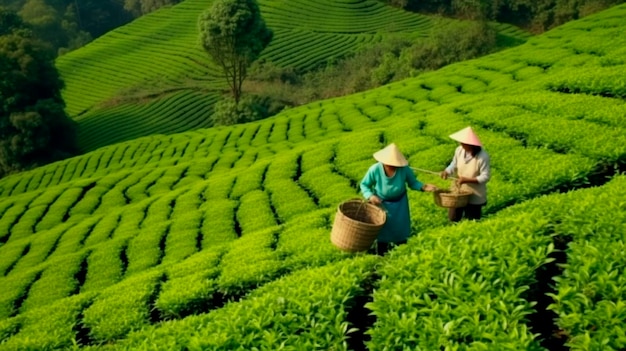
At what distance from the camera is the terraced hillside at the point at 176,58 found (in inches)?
2527

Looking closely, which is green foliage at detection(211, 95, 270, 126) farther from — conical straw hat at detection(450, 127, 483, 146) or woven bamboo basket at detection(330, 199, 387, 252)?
conical straw hat at detection(450, 127, 483, 146)

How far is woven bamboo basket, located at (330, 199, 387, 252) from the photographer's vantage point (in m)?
8.59

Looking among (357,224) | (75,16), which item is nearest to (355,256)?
(357,224)

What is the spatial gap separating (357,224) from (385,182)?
0.95 m

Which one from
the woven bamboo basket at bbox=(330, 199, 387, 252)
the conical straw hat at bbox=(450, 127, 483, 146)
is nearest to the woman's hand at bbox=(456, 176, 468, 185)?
the conical straw hat at bbox=(450, 127, 483, 146)

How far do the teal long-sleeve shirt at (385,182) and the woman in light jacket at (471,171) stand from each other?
0.77 meters

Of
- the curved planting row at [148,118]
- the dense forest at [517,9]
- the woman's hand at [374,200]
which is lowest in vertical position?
the curved planting row at [148,118]

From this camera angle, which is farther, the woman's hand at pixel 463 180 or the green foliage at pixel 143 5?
the green foliage at pixel 143 5

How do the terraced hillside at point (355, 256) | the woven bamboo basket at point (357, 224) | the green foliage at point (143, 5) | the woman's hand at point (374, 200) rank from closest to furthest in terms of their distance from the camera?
the terraced hillside at point (355, 256), the woven bamboo basket at point (357, 224), the woman's hand at point (374, 200), the green foliage at point (143, 5)

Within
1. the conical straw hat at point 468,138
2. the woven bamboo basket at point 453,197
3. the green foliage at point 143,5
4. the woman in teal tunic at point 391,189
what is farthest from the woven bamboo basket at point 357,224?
the green foliage at point 143,5

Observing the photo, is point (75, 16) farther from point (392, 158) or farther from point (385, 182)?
point (392, 158)

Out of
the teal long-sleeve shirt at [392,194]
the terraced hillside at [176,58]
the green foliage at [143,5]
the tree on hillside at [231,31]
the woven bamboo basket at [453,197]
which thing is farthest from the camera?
the green foliage at [143,5]

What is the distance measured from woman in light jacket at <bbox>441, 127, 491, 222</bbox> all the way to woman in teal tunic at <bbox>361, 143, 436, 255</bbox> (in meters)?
0.66

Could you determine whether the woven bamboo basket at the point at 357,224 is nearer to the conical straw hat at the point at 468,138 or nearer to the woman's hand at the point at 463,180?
the woman's hand at the point at 463,180
